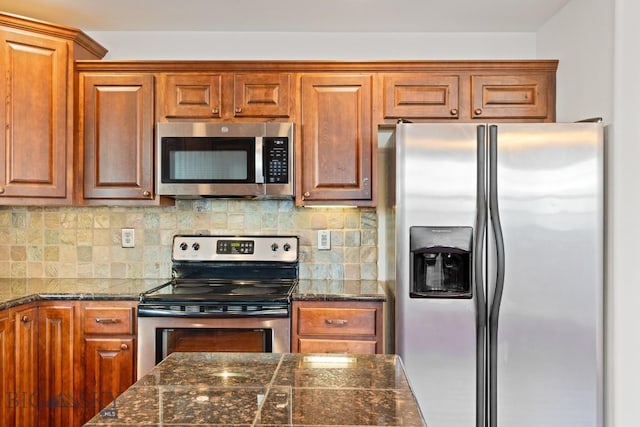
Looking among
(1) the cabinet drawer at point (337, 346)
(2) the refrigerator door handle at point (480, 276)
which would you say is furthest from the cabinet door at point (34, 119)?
(2) the refrigerator door handle at point (480, 276)

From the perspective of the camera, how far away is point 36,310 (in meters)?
2.46

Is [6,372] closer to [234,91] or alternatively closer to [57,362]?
[57,362]

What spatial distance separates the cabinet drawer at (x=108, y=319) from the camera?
2494mm

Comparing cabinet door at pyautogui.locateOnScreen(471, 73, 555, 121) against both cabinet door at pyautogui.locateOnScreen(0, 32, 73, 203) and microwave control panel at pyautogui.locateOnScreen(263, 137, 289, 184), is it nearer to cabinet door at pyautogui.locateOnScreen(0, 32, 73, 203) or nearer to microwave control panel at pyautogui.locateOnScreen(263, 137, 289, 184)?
microwave control panel at pyautogui.locateOnScreen(263, 137, 289, 184)

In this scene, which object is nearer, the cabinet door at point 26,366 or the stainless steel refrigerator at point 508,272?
the stainless steel refrigerator at point 508,272

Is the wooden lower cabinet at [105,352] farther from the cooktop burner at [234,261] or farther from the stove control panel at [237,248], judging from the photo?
the stove control panel at [237,248]

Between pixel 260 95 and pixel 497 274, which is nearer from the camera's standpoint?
pixel 497 274

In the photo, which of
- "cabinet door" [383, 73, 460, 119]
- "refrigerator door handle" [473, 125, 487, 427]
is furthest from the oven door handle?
"cabinet door" [383, 73, 460, 119]

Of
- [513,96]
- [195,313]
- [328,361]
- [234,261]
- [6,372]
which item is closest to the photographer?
[328,361]

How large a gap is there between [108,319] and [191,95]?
1.31 metres

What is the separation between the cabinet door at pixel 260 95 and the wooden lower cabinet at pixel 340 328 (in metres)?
1.13

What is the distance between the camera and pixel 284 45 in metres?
3.06

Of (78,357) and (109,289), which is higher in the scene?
(109,289)
